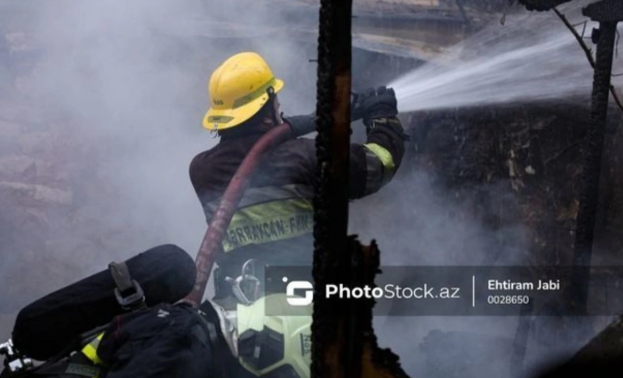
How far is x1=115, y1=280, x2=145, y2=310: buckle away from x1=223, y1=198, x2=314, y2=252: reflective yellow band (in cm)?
82

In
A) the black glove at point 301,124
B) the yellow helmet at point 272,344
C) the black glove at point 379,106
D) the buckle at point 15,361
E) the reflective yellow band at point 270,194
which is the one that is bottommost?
the yellow helmet at point 272,344

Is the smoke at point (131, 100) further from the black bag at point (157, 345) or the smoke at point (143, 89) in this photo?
the black bag at point (157, 345)

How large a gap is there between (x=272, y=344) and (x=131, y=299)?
0.76 metres

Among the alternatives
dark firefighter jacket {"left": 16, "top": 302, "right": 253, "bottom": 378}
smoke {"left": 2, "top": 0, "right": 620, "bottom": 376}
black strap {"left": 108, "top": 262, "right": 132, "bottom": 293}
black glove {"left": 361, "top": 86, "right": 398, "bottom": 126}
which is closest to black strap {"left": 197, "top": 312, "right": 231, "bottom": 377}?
dark firefighter jacket {"left": 16, "top": 302, "right": 253, "bottom": 378}

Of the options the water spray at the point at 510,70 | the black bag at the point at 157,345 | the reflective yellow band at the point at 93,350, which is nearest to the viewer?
the black bag at the point at 157,345

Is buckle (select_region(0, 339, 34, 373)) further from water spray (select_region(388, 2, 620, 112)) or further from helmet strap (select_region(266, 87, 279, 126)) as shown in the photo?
water spray (select_region(388, 2, 620, 112))

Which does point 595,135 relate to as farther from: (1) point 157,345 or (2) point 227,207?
(1) point 157,345

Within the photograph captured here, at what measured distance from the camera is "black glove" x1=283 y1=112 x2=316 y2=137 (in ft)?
13.2

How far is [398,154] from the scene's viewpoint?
13.9 feet

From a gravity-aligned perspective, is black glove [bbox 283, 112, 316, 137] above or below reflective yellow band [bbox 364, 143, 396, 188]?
above

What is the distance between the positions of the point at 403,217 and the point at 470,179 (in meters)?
0.79

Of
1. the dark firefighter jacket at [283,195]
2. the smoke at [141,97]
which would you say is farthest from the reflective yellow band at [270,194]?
Result: the smoke at [141,97]

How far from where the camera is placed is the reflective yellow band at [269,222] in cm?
400

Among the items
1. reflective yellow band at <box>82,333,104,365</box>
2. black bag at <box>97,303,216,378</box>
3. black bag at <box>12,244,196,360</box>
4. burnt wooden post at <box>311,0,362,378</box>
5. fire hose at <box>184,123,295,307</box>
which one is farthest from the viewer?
fire hose at <box>184,123,295,307</box>
